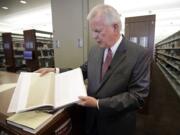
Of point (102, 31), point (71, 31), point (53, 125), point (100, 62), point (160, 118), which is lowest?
point (160, 118)

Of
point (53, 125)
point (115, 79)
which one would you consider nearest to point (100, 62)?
point (115, 79)

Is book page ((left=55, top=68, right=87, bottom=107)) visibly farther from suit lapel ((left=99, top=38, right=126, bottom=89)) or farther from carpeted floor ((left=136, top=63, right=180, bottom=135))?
carpeted floor ((left=136, top=63, right=180, bottom=135))

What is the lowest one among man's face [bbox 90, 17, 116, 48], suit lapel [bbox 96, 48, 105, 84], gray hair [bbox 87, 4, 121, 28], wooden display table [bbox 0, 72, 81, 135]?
wooden display table [bbox 0, 72, 81, 135]

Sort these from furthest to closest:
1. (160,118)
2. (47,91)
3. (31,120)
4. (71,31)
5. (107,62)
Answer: (160,118), (71,31), (107,62), (47,91), (31,120)

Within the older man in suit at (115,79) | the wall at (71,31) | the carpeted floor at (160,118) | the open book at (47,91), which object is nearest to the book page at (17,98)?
the open book at (47,91)

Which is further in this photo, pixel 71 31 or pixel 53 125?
pixel 71 31

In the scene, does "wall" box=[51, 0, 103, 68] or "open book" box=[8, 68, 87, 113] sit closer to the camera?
"open book" box=[8, 68, 87, 113]

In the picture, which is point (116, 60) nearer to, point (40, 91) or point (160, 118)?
point (40, 91)

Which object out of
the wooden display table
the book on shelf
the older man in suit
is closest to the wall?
the older man in suit

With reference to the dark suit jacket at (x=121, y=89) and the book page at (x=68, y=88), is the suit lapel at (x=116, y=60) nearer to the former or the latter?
the dark suit jacket at (x=121, y=89)

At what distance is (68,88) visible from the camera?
2.87 feet

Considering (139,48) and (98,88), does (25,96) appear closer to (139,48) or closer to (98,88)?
(98,88)

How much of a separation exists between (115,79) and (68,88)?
0.97 feet

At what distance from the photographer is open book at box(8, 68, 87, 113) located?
0.77 metres
